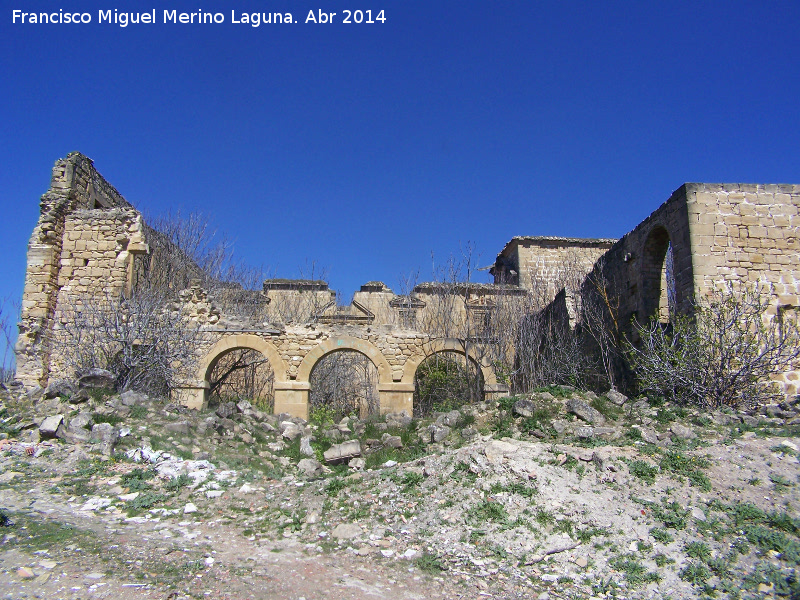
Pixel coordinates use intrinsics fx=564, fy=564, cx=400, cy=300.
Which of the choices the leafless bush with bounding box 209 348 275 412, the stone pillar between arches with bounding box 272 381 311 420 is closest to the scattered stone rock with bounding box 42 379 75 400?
the stone pillar between arches with bounding box 272 381 311 420

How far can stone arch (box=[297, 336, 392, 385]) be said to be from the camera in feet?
39.5

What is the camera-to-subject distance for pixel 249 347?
1195 cm

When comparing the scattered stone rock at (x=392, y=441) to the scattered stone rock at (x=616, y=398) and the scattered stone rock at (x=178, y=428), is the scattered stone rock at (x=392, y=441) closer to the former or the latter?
the scattered stone rock at (x=178, y=428)

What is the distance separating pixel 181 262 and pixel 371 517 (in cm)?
1325

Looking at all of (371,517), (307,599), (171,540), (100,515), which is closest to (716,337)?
(371,517)

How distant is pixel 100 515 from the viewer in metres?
5.50

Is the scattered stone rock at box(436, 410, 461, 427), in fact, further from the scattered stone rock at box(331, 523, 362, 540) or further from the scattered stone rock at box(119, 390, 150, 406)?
the scattered stone rock at box(119, 390, 150, 406)

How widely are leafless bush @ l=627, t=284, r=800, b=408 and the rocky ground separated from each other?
0.54 m

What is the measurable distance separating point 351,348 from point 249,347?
7.06 ft

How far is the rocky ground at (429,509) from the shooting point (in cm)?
421

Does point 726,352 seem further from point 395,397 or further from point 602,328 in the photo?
point 395,397

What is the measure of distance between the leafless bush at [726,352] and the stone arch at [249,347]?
280 inches

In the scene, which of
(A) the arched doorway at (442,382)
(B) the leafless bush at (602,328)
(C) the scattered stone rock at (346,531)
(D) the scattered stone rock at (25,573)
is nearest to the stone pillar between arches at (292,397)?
(A) the arched doorway at (442,382)

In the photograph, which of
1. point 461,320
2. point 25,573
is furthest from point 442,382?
point 25,573
